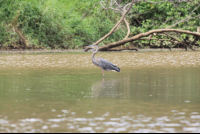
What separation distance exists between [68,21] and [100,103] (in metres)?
19.4

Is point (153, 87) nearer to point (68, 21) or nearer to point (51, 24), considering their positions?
point (51, 24)

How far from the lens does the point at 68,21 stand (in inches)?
1037

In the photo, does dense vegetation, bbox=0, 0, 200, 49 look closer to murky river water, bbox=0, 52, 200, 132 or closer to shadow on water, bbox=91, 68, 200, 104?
shadow on water, bbox=91, 68, 200, 104

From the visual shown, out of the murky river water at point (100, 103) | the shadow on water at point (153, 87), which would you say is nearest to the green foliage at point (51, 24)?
the murky river water at point (100, 103)

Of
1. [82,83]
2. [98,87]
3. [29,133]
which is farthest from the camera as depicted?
[82,83]

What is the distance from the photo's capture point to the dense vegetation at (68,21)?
80.7ft

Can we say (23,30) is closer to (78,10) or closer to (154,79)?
(78,10)

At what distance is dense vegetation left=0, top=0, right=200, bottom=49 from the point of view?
80.7ft

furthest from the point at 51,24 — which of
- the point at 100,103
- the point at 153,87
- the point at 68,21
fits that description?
the point at 100,103

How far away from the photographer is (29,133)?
5.28m

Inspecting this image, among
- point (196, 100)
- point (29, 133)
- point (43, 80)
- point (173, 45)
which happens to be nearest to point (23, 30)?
point (173, 45)

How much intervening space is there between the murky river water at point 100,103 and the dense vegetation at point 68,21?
500 inches

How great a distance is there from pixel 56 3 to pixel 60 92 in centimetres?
1912

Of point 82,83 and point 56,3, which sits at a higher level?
point 56,3
